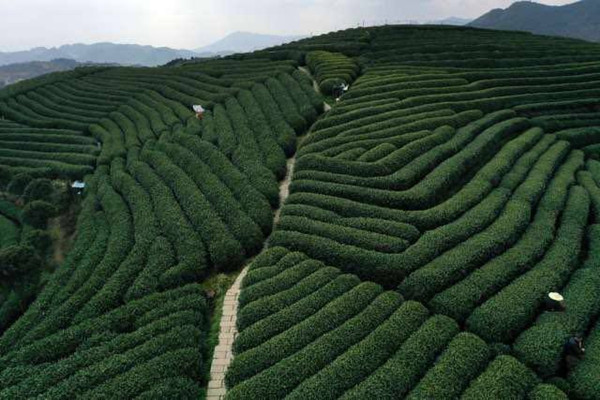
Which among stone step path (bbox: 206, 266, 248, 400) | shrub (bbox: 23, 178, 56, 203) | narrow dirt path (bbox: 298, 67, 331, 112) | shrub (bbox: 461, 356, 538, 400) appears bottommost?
stone step path (bbox: 206, 266, 248, 400)

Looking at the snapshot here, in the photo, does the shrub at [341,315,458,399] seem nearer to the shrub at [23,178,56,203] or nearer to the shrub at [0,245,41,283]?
the shrub at [0,245,41,283]

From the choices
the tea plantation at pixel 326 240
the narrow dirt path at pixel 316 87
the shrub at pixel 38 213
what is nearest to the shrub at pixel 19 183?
the tea plantation at pixel 326 240

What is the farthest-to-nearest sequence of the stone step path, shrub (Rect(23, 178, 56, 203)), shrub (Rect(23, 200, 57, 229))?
shrub (Rect(23, 178, 56, 203))
shrub (Rect(23, 200, 57, 229))
the stone step path

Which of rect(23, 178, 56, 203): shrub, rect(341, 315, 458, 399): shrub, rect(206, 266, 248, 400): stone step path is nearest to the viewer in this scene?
rect(341, 315, 458, 399): shrub

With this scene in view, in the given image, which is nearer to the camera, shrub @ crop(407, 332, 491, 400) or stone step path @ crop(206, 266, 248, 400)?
shrub @ crop(407, 332, 491, 400)

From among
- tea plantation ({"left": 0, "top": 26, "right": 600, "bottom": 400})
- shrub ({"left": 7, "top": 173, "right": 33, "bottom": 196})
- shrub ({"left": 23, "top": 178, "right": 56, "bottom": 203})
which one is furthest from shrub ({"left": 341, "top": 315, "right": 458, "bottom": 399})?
shrub ({"left": 7, "top": 173, "right": 33, "bottom": 196})

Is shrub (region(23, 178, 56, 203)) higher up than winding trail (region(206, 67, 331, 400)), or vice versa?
shrub (region(23, 178, 56, 203))

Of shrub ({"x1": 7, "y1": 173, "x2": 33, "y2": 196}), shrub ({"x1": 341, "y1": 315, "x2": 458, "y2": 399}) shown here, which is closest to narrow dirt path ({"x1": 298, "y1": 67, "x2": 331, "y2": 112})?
shrub ({"x1": 7, "y1": 173, "x2": 33, "y2": 196})

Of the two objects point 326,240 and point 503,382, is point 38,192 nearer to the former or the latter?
point 326,240

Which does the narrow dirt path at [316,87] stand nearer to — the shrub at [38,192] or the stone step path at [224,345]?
the stone step path at [224,345]
